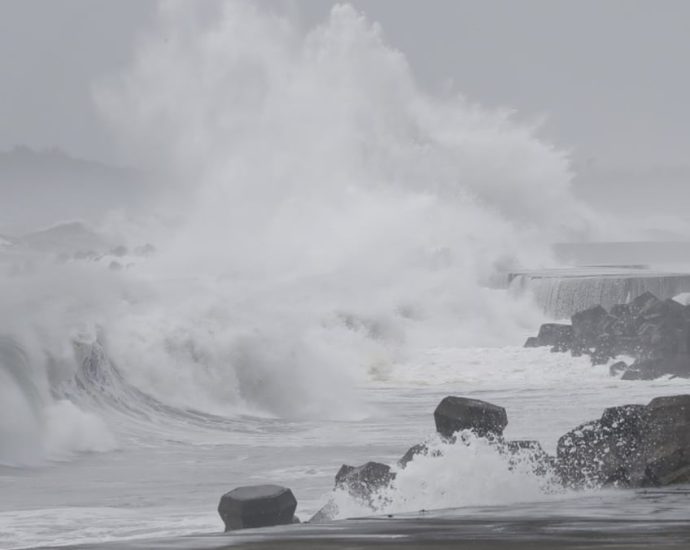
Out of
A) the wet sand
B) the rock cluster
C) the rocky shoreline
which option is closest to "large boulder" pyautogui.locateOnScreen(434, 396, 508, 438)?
the rocky shoreline

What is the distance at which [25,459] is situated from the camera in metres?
15.1

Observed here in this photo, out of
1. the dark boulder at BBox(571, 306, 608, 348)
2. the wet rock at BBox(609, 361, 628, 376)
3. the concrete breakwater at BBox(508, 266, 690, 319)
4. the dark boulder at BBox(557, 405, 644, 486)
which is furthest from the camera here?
the concrete breakwater at BBox(508, 266, 690, 319)

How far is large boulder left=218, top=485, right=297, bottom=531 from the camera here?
839 cm

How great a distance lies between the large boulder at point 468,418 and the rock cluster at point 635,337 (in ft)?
54.9

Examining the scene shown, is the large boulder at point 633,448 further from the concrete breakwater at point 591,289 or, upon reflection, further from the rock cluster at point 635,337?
the concrete breakwater at point 591,289

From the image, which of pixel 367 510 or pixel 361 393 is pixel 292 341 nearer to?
pixel 361 393

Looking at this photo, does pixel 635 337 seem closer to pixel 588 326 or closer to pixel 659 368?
pixel 588 326

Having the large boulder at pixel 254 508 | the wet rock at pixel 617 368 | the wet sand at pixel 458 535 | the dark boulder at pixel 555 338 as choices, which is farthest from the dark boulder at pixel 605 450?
the dark boulder at pixel 555 338

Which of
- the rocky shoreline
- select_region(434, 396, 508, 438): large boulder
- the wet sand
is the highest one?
select_region(434, 396, 508, 438): large boulder

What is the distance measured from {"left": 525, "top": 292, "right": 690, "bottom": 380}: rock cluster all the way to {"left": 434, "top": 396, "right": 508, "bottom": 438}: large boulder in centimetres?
1673

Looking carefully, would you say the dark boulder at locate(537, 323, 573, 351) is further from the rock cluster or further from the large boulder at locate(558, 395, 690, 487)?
the large boulder at locate(558, 395, 690, 487)

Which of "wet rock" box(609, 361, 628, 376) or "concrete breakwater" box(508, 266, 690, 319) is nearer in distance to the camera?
"wet rock" box(609, 361, 628, 376)

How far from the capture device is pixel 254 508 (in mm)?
8430

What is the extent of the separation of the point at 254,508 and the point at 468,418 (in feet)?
8.49
